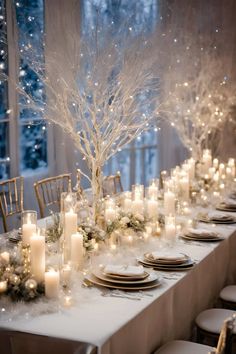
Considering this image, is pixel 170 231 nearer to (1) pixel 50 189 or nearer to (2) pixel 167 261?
(2) pixel 167 261

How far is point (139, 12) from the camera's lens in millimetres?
6895

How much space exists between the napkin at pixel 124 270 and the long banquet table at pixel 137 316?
11 cm

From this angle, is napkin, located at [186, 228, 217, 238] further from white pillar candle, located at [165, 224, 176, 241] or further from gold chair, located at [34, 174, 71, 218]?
gold chair, located at [34, 174, 71, 218]

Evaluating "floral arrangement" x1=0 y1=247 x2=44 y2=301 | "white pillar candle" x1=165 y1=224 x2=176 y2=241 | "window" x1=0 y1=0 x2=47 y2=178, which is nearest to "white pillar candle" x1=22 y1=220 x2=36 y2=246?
"floral arrangement" x1=0 y1=247 x2=44 y2=301

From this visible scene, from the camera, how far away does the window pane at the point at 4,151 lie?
5.50m

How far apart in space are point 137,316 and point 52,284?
343mm

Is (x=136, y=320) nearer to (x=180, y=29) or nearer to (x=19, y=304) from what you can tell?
(x=19, y=304)

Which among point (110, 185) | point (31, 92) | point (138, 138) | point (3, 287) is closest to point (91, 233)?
point (3, 287)

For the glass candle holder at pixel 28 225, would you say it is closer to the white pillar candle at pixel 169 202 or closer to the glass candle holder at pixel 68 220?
the glass candle holder at pixel 68 220

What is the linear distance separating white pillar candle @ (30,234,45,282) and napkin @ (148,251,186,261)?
26.1 inches

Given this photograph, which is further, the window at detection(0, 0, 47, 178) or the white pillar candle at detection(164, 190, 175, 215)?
the window at detection(0, 0, 47, 178)

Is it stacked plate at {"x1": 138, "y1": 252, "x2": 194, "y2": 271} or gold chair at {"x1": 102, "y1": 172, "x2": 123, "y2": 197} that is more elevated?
gold chair at {"x1": 102, "y1": 172, "x2": 123, "y2": 197}

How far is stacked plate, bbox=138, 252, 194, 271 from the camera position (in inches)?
116

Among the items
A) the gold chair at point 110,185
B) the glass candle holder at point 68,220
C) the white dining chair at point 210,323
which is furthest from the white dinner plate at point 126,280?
the gold chair at point 110,185
